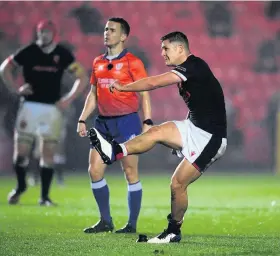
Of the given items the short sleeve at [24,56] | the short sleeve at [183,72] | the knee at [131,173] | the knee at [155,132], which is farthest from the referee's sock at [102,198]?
the short sleeve at [24,56]

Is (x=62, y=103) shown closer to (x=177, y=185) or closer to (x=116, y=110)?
(x=116, y=110)

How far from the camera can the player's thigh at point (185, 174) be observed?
22.9 feet

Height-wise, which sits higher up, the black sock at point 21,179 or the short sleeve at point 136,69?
the short sleeve at point 136,69

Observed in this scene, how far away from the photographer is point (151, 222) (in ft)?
29.4

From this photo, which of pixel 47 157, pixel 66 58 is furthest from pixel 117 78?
pixel 47 157

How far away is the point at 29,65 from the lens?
432 inches

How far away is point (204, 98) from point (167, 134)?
45 cm

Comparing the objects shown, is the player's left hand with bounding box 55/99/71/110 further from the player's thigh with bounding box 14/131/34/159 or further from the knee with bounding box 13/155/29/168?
the knee with bounding box 13/155/29/168

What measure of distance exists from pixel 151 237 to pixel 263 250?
52.2 inches

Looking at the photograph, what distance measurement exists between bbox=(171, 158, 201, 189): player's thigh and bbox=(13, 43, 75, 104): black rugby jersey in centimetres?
429

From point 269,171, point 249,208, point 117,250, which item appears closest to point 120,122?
point 117,250

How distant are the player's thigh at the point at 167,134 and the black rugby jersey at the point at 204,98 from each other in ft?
0.64

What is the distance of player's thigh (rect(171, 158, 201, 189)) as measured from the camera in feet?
22.9

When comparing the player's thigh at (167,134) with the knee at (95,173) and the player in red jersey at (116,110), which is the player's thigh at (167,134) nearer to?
the player in red jersey at (116,110)
